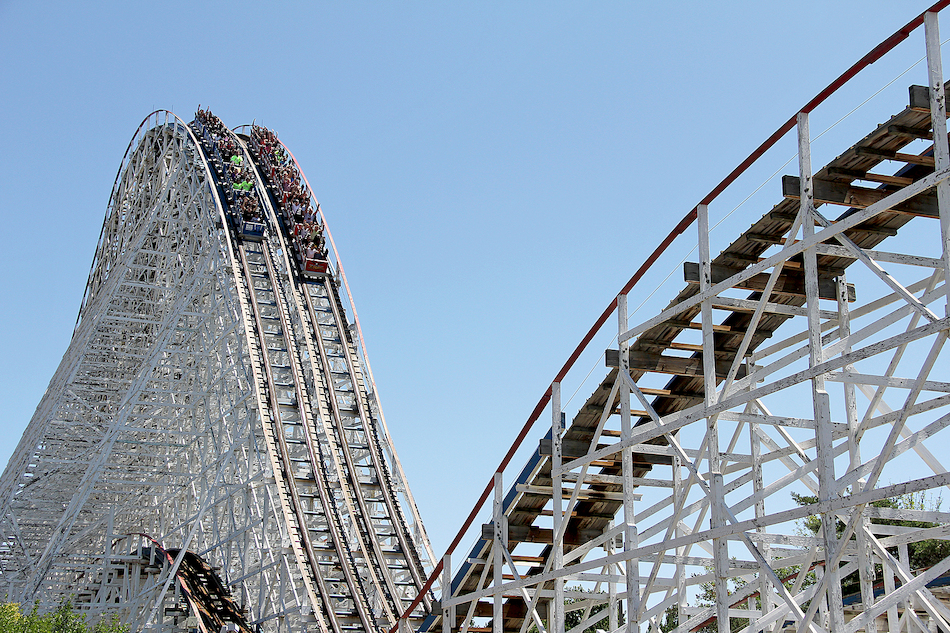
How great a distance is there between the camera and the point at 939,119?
7.82m

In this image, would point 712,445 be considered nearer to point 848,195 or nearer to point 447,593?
point 848,195

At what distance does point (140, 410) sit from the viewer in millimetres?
22984

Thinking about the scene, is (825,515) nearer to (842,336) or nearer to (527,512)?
(842,336)

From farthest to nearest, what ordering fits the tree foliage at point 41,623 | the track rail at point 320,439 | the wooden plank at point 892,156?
the track rail at point 320,439 → the tree foliage at point 41,623 → the wooden plank at point 892,156

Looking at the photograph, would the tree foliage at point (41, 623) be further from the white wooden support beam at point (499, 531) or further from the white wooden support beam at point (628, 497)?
the white wooden support beam at point (628, 497)

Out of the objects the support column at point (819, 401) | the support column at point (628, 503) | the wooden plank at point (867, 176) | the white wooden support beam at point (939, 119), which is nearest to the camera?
the white wooden support beam at point (939, 119)

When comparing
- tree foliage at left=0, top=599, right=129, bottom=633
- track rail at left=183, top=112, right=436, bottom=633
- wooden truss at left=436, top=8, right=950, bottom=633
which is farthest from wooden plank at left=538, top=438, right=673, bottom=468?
tree foliage at left=0, top=599, right=129, bottom=633

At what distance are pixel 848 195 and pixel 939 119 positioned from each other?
1.37m

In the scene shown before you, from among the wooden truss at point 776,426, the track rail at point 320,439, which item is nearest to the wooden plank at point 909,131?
the wooden truss at point 776,426

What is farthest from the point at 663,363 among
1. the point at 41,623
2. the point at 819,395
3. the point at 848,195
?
the point at 41,623

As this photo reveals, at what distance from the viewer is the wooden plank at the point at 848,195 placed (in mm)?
8859

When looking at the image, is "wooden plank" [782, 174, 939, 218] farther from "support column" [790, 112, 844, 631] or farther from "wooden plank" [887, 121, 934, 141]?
"wooden plank" [887, 121, 934, 141]

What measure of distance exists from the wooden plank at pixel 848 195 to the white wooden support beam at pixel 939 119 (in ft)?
2.64

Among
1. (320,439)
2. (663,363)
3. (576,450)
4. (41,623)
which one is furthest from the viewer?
(320,439)
